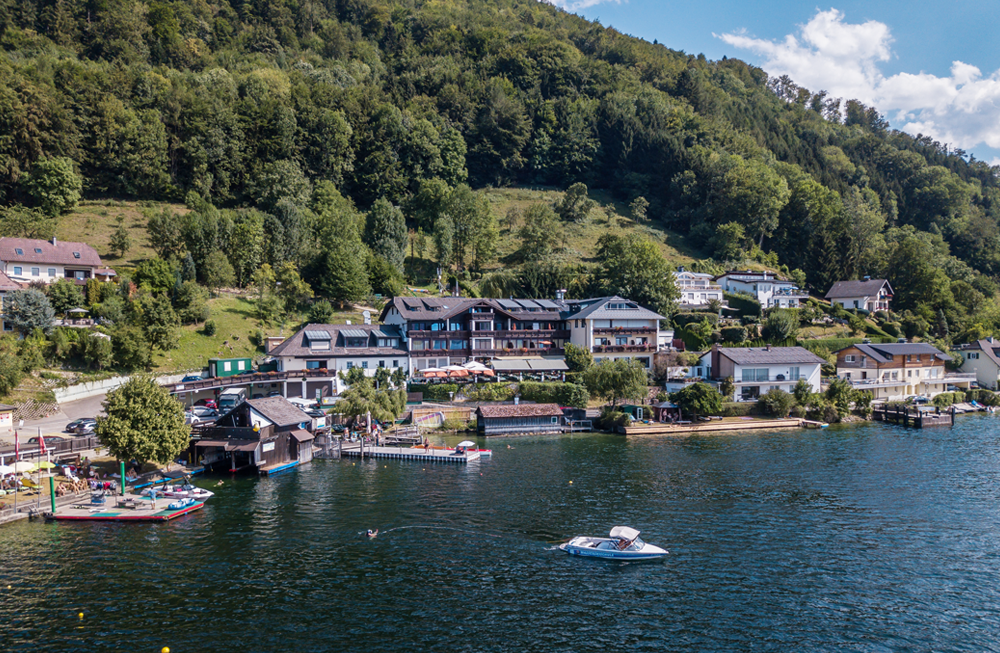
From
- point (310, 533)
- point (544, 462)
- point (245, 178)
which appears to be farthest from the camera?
point (245, 178)

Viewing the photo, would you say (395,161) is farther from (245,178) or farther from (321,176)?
(245,178)

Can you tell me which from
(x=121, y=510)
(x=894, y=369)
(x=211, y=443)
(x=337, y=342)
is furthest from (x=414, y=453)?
(x=894, y=369)

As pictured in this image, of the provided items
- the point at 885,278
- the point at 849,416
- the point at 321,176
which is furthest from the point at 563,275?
the point at 885,278

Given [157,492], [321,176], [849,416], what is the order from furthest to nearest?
[321,176] → [849,416] → [157,492]

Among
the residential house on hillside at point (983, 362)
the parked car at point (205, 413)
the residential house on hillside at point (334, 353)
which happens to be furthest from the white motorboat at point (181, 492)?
the residential house on hillside at point (983, 362)

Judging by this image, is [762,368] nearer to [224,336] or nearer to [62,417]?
[224,336]

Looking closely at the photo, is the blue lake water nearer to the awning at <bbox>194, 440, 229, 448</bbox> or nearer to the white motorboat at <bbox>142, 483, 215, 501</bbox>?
the white motorboat at <bbox>142, 483, 215, 501</bbox>
